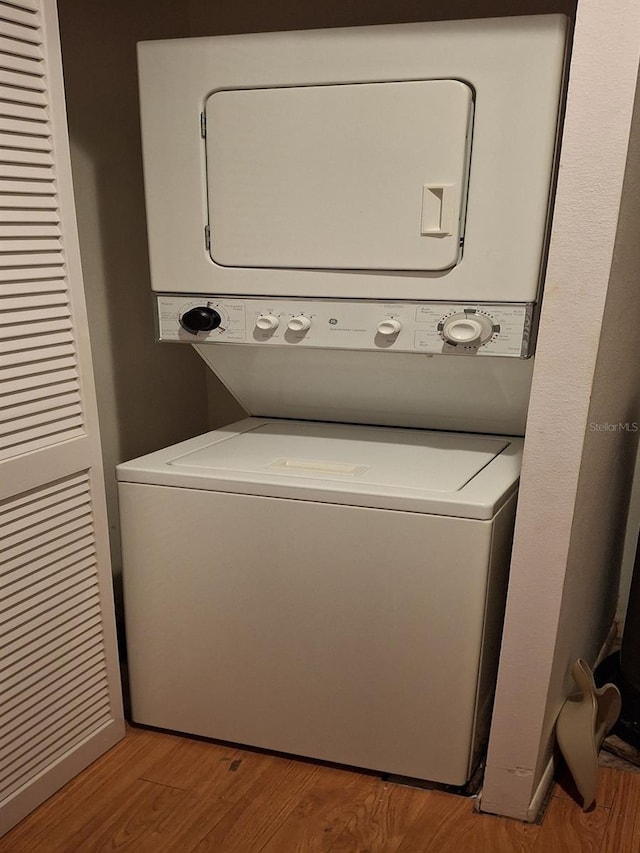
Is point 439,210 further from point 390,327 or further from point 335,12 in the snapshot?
point 335,12

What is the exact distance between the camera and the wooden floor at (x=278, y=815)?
1409mm

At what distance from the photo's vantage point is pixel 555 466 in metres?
1.26

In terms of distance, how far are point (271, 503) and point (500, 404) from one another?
0.61m

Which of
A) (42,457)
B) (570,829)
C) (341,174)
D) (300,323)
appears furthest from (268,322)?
(570,829)

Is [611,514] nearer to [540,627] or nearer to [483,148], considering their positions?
[540,627]

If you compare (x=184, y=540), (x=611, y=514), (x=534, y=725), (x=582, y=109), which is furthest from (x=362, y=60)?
(x=534, y=725)

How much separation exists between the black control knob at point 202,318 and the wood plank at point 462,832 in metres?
1.12

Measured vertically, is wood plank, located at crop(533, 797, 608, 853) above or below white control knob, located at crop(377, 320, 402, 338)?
below

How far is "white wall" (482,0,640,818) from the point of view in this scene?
3.64ft

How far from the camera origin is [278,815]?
58.4 inches

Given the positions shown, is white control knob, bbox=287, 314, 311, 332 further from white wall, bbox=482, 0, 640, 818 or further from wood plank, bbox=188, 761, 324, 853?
wood plank, bbox=188, 761, 324, 853

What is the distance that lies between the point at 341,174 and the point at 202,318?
1.42 feet

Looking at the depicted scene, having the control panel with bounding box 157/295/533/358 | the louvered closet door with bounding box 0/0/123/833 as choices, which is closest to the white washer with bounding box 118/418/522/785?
the louvered closet door with bounding box 0/0/123/833

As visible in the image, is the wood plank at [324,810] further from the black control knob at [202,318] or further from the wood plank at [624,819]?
the black control knob at [202,318]
